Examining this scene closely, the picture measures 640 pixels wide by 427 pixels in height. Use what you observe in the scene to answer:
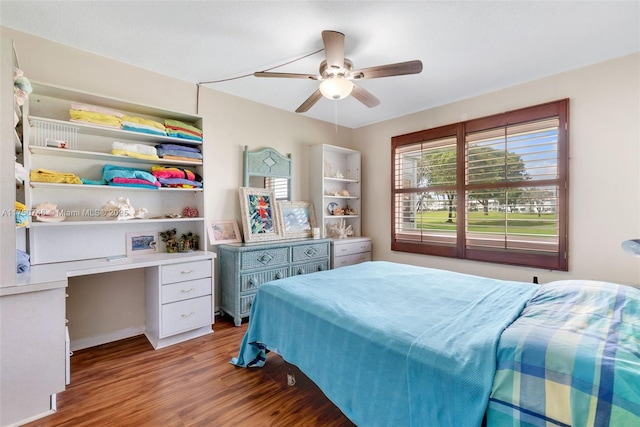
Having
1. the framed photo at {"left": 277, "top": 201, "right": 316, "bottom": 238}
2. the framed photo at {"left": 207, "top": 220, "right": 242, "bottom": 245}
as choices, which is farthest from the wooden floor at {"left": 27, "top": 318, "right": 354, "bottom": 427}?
the framed photo at {"left": 277, "top": 201, "right": 316, "bottom": 238}

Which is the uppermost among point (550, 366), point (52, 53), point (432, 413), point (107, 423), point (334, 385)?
Answer: point (52, 53)

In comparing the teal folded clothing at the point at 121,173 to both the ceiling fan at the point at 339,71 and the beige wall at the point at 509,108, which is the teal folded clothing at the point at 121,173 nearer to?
the beige wall at the point at 509,108

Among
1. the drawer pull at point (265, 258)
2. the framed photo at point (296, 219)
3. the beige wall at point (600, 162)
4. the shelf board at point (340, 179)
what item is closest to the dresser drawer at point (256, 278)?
the drawer pull at point (265, 258)

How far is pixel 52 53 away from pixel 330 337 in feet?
10.00

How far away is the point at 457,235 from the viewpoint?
10.8ft

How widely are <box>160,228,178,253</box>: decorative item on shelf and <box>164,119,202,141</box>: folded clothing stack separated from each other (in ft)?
3.15

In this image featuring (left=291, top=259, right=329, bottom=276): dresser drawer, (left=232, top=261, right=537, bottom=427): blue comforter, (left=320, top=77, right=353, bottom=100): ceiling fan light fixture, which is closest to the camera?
(left=232, top=261, right=537, bottom=427): blue comforter

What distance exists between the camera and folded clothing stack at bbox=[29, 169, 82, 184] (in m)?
2.01

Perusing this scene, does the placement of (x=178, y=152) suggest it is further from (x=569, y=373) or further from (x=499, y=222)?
(x=499, y=222)

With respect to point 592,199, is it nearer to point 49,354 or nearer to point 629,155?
point 629,155

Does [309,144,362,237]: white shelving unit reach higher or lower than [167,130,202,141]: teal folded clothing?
lower

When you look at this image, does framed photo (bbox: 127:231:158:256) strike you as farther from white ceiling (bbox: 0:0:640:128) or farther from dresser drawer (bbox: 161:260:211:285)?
white ceiling (bbox: 0:0:640:128)

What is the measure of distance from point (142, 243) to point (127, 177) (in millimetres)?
674

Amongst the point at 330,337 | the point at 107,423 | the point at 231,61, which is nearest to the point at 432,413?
the point at 330,337
